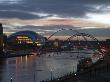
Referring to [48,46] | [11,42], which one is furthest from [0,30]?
[48,46]

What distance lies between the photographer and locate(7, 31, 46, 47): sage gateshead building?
147750 millimetres

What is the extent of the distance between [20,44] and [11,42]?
16.3 feet

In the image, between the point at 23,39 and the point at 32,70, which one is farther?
the point at 23,39

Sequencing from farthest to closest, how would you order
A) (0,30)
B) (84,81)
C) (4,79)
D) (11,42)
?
(11,42)
(0,30)
(4,79)
(84,81)

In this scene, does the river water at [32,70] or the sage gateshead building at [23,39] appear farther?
the sage gateshead building at [23,39]

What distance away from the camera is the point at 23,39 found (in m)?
148

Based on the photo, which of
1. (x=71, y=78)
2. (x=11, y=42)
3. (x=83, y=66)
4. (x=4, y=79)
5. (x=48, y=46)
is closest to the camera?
(x=71, y=78)

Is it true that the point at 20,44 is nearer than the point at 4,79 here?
No

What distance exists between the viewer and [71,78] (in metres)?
35.5

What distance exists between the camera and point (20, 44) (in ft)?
498

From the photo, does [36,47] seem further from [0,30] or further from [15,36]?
[0,30]

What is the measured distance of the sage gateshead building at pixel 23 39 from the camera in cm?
14775

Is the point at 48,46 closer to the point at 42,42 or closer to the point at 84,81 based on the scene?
Answer: the point at 42,42

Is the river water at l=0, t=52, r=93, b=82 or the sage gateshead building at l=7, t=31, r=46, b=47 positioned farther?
the sage gateshead building at l=7, t=31, r=46, b=47
